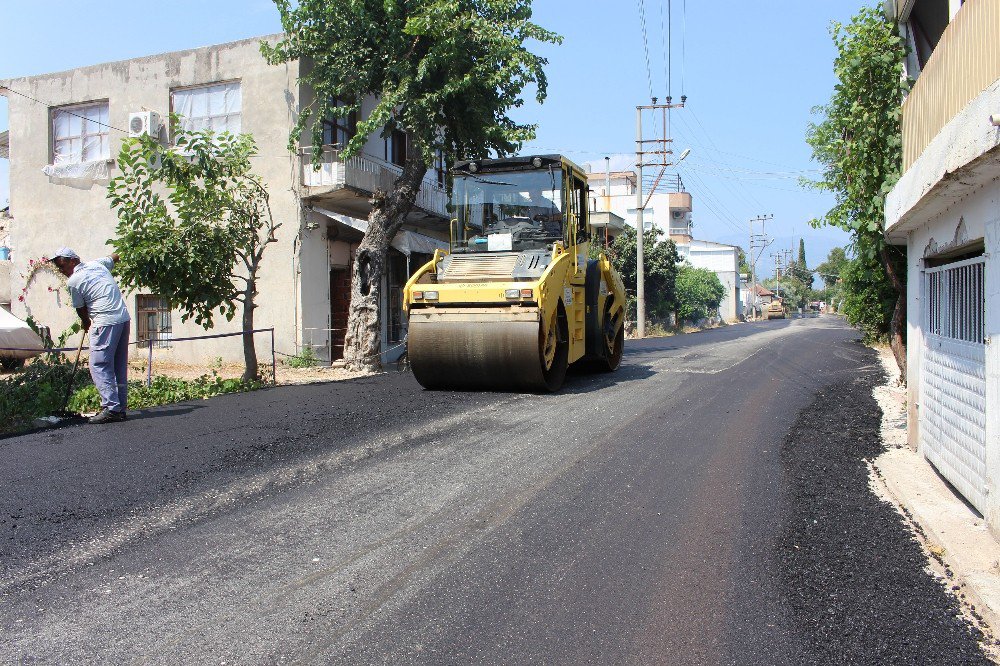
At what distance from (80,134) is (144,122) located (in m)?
2.72

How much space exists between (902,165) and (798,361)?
885cm

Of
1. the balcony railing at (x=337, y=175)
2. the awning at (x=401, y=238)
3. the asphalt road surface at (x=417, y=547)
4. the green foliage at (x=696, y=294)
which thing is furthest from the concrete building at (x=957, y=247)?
the green foliage at (x=696, y=294)

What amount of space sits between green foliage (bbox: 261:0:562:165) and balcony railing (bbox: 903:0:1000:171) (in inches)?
319

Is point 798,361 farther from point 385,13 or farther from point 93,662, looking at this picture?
point 93,662

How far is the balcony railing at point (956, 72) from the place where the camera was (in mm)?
4875

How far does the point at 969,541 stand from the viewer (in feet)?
15.5

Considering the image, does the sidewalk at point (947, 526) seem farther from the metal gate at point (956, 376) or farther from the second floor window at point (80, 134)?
the second floor window at point (80, 134)

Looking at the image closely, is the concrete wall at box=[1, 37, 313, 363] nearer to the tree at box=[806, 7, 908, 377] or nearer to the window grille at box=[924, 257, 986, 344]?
the tree at box=[806, 7, 908, 377]

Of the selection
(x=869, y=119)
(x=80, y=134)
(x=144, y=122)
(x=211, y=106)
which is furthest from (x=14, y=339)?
(x=869, y=119)

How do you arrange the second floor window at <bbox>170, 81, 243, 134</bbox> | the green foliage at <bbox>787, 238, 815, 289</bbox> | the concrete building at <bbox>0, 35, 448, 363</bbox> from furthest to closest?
1. the green foliage at <bbox>787, 238, 815, 289</bbox>
2. the second floor window at <bbox>170, 81, 243, 134</bbox>
3. the concrete building at <bbox>0, 35, 448, 363</bbox>

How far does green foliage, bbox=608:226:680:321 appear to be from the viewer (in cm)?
3625

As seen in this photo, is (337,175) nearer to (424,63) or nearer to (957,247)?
(424,63)

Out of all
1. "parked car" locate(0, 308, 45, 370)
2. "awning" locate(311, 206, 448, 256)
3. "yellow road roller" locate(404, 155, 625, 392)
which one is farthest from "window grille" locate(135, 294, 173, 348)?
"yellow road roller" locate(404, 155, 625, 392)

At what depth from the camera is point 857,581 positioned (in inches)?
161
